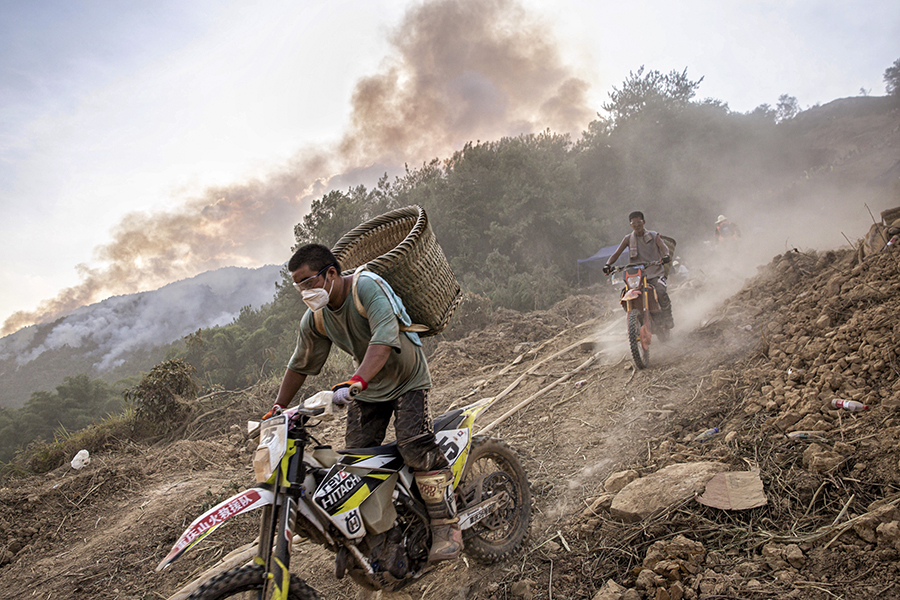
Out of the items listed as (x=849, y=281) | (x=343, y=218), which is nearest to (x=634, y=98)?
(x=343, y=218)

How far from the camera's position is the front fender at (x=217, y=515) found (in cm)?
197

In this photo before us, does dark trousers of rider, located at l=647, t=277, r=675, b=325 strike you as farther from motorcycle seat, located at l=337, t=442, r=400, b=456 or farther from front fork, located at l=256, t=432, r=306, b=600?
front fork, located at l=256, t=432, r=306, b=600

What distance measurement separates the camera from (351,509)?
2.50 metres

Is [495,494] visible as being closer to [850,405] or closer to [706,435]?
[706,435]

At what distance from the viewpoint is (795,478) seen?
3.17 m

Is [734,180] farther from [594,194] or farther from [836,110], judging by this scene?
[836,110]

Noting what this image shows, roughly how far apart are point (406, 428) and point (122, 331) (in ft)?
205

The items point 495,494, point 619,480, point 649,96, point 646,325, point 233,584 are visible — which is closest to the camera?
A: point 233,584

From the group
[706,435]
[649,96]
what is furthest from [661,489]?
[649,96]

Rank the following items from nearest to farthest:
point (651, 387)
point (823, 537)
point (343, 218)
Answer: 1. point (823, 537)
2. point (651, 387)
3. point (343, 218)

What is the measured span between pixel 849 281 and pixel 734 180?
33.2 metres

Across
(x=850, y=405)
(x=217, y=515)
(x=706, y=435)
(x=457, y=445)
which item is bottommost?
(x=706, y=435)

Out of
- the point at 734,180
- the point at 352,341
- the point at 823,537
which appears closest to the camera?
the point at 823,537

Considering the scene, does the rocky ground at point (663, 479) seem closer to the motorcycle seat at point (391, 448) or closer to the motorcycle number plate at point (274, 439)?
the motorcycle seat at point (391, 448)
